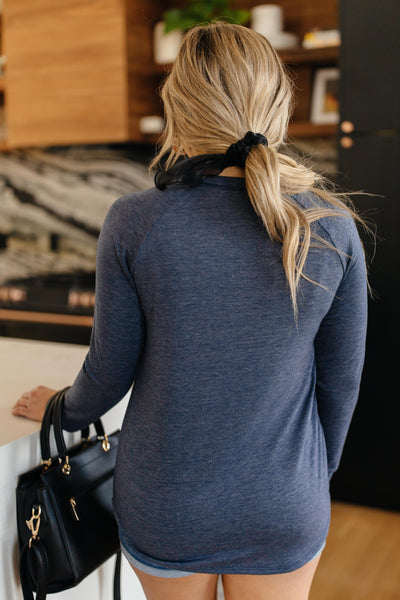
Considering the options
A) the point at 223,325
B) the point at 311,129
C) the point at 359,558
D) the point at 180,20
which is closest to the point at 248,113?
the point at 223,325

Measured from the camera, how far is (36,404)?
1168 millimetres

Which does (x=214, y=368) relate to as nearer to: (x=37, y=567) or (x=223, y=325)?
(x=223, y=325)

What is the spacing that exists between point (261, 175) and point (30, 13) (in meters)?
2.95

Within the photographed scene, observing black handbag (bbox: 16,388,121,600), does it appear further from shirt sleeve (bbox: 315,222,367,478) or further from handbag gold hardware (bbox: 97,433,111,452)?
shirt sleeve (bbox: 315,222,367,478)

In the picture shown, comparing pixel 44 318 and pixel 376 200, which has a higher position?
pixel 376 200

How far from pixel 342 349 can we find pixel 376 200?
1538 millimetres

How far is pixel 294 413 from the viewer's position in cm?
92

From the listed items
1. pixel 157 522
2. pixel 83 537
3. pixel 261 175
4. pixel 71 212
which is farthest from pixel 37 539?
pixel 71 212

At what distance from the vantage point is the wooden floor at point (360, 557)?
201cm

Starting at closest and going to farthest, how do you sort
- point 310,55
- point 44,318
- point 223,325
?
point 223,325, point 310,55, point 44,318

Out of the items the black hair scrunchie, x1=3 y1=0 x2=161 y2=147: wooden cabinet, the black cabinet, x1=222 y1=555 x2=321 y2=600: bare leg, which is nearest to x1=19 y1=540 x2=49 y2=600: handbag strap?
x1=222 y1=555 x2=321 y2=600: bare leg

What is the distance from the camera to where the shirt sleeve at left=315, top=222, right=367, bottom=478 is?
0.93 metres

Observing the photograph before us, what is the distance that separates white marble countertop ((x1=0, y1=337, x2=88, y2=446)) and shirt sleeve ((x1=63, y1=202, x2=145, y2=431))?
196 millimetres

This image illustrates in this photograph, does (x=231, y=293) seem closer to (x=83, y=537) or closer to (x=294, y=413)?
(x=294, y=413)
